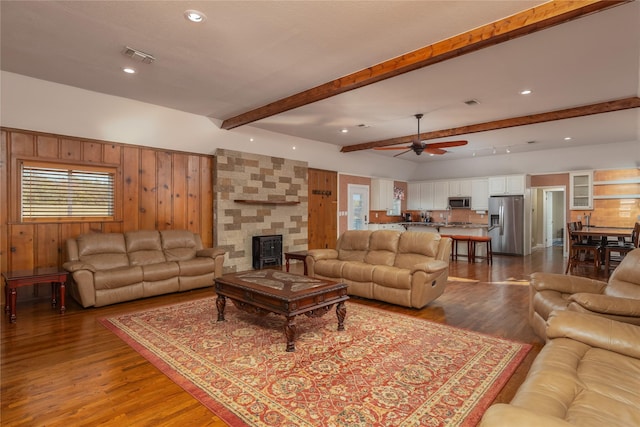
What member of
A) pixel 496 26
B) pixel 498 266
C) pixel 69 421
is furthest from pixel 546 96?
pixel 69 421

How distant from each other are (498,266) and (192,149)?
674 cm

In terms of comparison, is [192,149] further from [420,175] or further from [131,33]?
[420,175]

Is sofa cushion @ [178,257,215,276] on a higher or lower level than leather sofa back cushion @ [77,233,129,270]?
lower

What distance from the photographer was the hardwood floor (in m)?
2.09

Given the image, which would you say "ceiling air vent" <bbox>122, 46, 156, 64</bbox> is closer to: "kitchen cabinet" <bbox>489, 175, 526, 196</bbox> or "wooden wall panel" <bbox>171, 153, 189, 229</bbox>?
"wooden wall panel" <bbox>171, 153, 189, 229</bbox>

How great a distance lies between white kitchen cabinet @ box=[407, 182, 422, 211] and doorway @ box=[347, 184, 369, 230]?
8.11ft

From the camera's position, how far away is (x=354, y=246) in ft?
17.7

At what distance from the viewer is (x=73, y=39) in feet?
11.2

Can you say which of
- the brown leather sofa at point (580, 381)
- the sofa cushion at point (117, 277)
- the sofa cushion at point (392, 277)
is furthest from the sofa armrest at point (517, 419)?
the sofa cushion at point (117, 277)

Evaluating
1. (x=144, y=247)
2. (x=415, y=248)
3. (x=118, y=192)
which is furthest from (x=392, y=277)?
(x=118, y=192)

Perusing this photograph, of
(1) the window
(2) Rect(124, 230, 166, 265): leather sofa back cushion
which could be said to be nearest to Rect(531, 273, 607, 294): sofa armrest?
(2) Rect(124, 230, 166, 265): leather sofa back cushion

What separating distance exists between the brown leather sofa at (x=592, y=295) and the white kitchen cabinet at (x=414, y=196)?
820 centimetres

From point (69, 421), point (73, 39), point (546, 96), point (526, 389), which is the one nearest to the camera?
point (526, 389)

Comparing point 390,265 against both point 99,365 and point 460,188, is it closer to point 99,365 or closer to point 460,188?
point 99,365
